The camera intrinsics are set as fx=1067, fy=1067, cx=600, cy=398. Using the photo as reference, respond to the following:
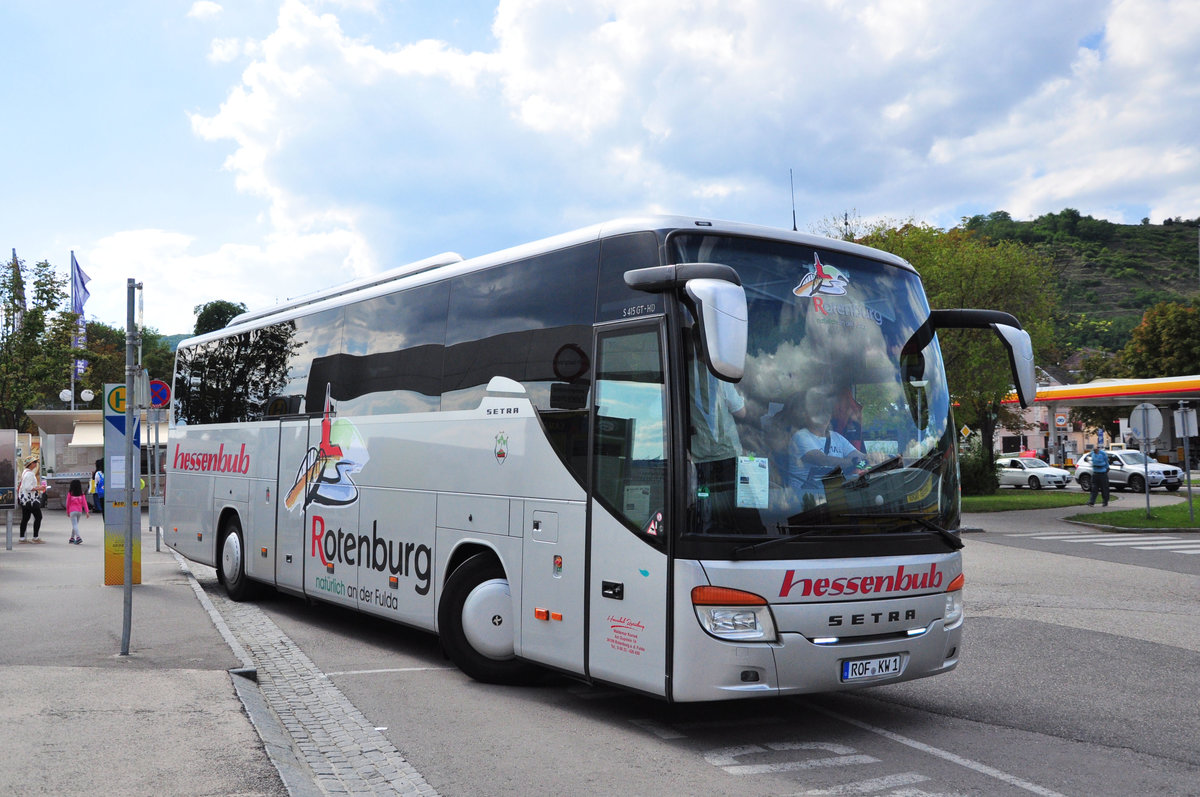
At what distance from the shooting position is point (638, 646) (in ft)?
21.9

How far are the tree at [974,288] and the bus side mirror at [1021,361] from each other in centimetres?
2645

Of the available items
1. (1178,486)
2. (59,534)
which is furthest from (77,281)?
(1178,486)

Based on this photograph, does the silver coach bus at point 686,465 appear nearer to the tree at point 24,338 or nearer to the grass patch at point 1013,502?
the grass patch at point 1013,502

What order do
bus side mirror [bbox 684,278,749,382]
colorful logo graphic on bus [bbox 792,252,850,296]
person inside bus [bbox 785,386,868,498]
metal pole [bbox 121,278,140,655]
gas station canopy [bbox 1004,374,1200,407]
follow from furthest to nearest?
1. gas station canopy [bbox 1004,374,1200,407]
2. metal pole [bbox 121,278,140,655]
3. colorful logo graphic on bus [bbox 792,252,850,296]
4. person inside bus [bbox 785,386,868,498]
5. bus side mirror [bbox 684,278,749,382]

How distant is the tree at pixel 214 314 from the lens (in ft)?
257

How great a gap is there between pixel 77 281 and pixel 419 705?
4083 cm

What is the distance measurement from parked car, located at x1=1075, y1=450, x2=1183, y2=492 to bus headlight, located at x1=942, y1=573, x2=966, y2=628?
1681 inches

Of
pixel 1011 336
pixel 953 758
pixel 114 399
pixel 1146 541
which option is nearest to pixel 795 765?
pixel 953 758

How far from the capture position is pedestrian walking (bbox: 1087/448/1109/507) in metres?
33.8

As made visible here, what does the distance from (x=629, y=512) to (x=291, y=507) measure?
6.41m

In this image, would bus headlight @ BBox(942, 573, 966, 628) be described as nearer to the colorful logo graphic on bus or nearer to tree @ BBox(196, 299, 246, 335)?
the colorful logo graphic on bus

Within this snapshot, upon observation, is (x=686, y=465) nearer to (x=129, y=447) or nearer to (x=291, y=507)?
(x=129, y=447)

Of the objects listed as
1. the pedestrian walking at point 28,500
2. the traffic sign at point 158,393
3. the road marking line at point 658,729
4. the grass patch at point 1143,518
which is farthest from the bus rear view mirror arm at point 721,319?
the grass patch at point 1143,518

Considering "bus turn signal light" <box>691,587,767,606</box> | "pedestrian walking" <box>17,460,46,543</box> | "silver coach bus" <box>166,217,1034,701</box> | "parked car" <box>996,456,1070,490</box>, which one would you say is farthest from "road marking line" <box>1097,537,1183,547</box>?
"pedestrian walking" <box>17,460,46,543</box>
